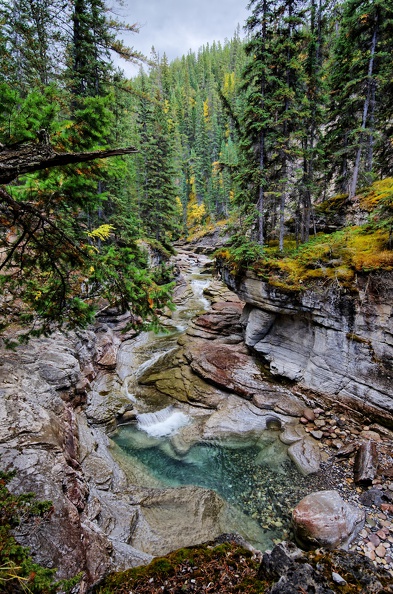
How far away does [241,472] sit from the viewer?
352 inches

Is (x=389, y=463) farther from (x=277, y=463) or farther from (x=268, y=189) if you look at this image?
(x=268, y=189)

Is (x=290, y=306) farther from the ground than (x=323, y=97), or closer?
closer

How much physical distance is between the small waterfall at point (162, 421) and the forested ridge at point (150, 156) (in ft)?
18.1

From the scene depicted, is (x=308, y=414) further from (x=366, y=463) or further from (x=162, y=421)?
(x=162, y=421)

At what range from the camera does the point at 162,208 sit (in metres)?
26.6

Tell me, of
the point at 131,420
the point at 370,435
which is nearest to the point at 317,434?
the point at 370,435

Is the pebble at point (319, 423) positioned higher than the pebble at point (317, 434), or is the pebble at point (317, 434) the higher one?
the pebble at point (319, 423)

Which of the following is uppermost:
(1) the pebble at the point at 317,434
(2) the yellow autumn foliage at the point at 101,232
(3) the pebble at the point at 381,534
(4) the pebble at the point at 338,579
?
(2) the yellow autumn foliage at the point at 101,232

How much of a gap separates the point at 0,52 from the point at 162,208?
1764cm

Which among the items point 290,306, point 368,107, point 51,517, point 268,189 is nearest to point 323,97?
point 368,107

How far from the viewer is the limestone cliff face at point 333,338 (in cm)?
935

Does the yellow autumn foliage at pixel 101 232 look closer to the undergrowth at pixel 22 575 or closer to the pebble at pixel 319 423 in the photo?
the undergrowth at pixel 22 575

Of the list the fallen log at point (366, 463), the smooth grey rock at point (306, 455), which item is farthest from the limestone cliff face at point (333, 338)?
the smooth grey rock at point (306, 455)

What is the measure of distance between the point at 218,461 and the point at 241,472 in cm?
91
